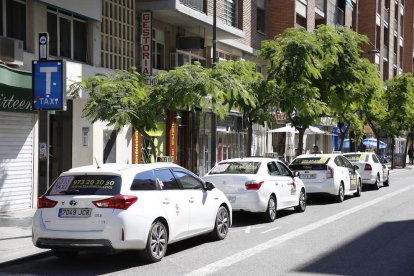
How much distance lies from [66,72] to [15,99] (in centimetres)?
261

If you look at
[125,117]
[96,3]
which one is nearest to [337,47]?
[96,3]

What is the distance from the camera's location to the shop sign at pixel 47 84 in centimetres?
1146

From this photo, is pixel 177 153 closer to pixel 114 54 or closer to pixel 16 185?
pixel 114 54

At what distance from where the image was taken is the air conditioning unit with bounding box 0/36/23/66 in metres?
14.4

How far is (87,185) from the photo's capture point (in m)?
8.77

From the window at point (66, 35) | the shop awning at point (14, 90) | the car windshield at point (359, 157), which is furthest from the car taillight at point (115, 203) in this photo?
the car windshield at point (359, 157)

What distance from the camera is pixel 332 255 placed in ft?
31.0

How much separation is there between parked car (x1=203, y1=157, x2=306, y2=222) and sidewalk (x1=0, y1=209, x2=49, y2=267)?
4.09 meters

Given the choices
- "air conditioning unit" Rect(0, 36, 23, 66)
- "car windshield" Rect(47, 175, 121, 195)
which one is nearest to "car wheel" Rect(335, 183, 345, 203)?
"air conditioning unit" Rect(0, 36, 23, 66)

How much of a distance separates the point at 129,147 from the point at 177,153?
448 centimetres

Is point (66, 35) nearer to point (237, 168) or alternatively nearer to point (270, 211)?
point (237, 168)

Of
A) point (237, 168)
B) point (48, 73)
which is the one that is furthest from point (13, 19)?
point (237, 168)

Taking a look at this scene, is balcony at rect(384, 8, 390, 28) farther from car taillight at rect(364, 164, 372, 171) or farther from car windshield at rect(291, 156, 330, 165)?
car windshield at rect(291, 156, 330, 165)

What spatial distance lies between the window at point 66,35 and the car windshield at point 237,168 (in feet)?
20.4
